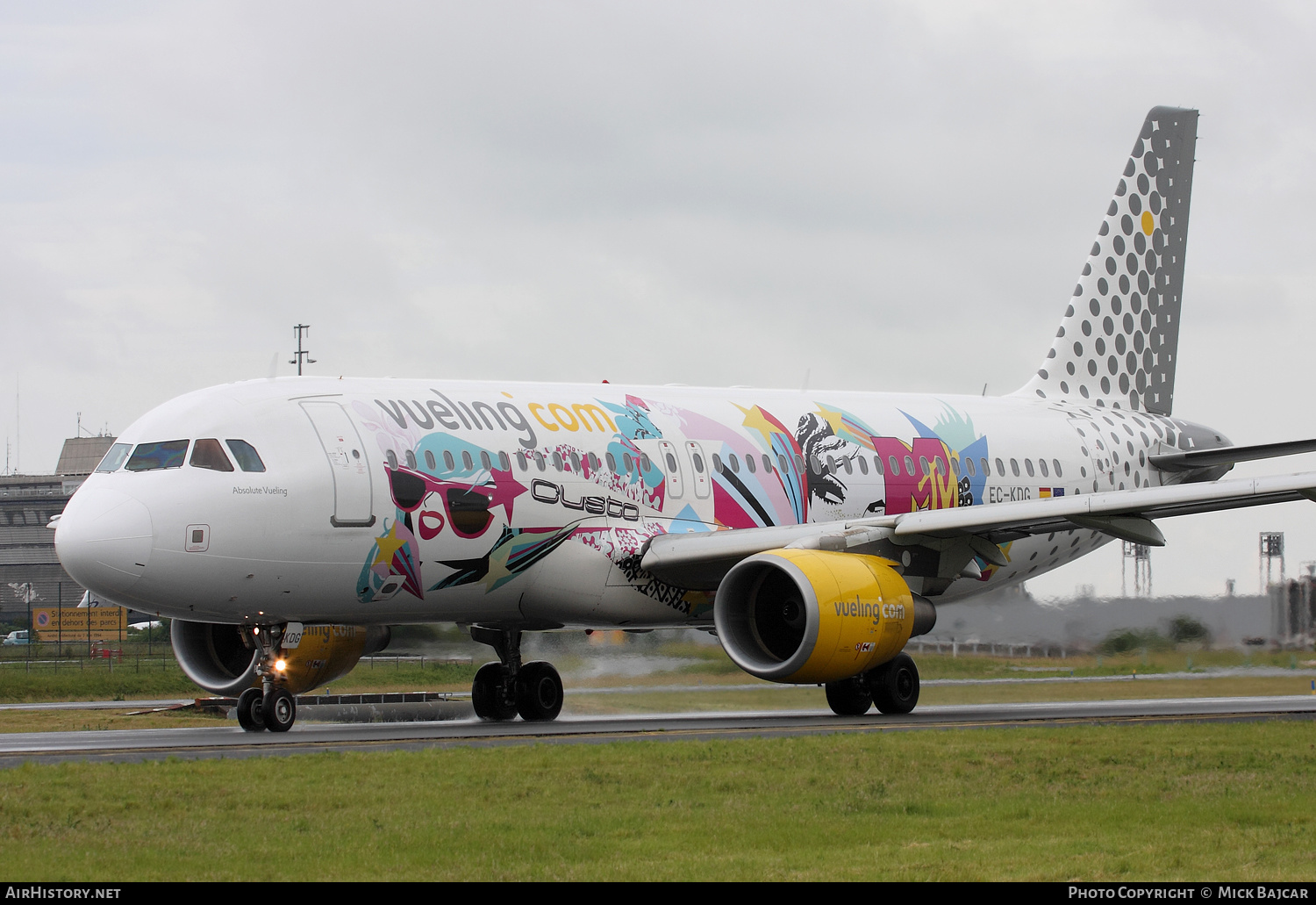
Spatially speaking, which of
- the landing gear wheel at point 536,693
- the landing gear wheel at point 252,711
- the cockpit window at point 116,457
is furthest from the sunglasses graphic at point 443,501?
the landing gear wheel at point 536,693

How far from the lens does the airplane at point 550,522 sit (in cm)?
1689

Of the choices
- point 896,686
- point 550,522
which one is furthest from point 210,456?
point 896,686

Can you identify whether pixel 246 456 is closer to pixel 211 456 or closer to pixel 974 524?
pixel 211 456

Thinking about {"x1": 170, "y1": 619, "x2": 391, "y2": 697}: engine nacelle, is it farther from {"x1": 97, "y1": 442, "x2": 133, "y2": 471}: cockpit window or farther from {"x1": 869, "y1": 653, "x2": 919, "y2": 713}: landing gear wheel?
{"x1": 869, "y1": 653, "x2": 919, "y2": 713}: landing gear wheel

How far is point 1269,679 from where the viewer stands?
22.8 meters

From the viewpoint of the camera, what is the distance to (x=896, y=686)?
2030cm

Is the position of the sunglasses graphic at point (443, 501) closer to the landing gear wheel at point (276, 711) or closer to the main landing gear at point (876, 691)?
the landing gear wheel at point (276, 711)

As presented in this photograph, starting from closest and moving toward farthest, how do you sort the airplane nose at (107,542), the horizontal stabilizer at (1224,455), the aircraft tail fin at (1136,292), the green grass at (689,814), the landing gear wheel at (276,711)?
the green grass at (689,814)
the airplane nose at (107,542)
the landing gear wheel at (276,711)
the horizontal stabilizer at (1224,455)
the aircraft tail fin at (1136,292)

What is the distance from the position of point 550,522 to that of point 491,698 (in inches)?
123

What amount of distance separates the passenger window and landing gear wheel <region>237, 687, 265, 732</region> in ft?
8.84

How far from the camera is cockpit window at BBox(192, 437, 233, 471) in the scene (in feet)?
55.3

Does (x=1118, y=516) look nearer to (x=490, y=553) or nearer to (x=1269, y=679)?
(x=1269, y=679)

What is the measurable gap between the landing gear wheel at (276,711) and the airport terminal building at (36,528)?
3100 inches

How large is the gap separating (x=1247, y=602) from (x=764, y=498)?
752 centimetres
